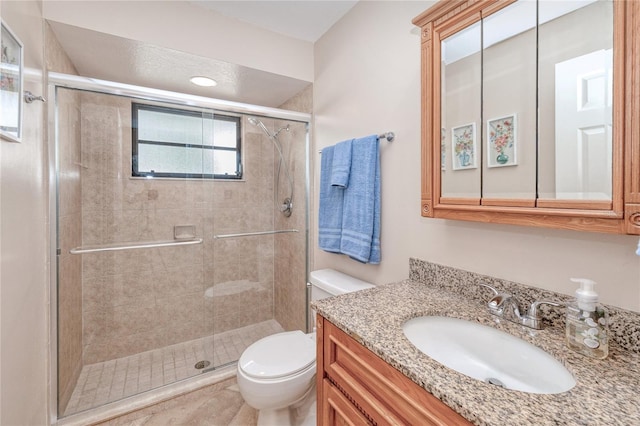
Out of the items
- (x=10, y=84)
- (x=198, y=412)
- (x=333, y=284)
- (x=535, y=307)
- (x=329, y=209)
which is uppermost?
(x=10, y=84)

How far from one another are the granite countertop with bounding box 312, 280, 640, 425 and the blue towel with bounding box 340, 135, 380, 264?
19.3 inches

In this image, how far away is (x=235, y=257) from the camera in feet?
7.80

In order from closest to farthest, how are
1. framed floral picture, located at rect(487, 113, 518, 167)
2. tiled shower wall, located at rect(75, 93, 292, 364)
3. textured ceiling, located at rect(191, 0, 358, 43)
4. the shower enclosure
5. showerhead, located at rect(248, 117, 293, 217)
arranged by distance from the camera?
1. framed floral picture, located at rect(487, 113, 518, 167)
2. textured ceiling, located at rect(191, 0, 358, 43)
3. the shower enclosure
4. tiled shower wall, located at rect(75, 93, 292, 364)
5. showerhead, located at rect(248, 117, 293, 217)

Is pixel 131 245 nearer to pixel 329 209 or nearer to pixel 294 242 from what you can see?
pixel 294 242

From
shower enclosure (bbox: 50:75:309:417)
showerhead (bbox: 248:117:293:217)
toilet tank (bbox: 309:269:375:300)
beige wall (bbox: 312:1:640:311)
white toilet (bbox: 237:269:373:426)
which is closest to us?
beige wall (bbox: 312:1:640:311)

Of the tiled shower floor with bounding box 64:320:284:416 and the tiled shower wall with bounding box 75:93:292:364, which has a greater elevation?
the tiled shower wall with bounding box 75:93:292:364

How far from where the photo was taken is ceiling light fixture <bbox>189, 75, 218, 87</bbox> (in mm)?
2128

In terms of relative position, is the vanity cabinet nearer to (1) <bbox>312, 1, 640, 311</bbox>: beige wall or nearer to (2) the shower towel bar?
(1) <bbox>312, 1, 640, 311</bbox>: beige wall

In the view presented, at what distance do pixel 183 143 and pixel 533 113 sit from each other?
2.15m

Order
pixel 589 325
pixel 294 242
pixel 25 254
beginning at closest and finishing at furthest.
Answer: pixel 589 325, pixel 25 254, pixel 294 242

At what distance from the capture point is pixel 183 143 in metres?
2.14

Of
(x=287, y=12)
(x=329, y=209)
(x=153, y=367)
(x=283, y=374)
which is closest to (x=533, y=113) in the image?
(x=329, y=209)

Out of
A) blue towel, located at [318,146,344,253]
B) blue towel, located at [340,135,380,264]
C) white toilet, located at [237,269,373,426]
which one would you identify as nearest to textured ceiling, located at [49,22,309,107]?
blue towel, located at [318,146,344,253]

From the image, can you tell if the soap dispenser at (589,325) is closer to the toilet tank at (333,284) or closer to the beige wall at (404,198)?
the beige wall at (404,198)
